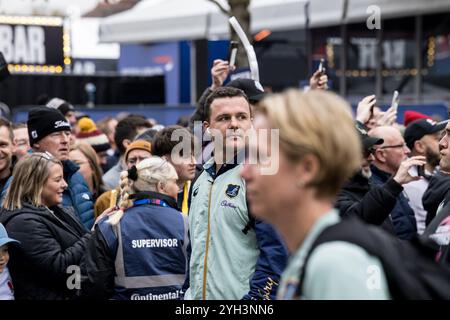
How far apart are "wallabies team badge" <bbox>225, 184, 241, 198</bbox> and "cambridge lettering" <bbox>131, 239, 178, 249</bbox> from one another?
802mm

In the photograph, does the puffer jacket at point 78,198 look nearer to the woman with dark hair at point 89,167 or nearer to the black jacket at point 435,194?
the woman with dark hair at point 89,167

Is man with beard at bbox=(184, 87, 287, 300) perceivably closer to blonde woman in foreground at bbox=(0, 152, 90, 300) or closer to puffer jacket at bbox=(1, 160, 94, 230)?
blonde woman in foreground at bbox=(0, 152, 90, 300)

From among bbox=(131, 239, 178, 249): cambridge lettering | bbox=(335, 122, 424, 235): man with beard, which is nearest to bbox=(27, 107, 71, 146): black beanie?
bbox=(131, 239, 178, 249): cambridge lettering

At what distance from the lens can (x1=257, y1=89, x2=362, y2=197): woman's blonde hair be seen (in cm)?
214

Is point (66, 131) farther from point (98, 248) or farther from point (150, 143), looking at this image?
point (98, 248)

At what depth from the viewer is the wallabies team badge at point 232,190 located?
3906 mm

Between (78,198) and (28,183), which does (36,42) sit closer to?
(78,198)

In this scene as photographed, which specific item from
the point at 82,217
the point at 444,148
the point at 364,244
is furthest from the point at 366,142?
the point at 364,244

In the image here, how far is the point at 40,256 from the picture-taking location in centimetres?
497

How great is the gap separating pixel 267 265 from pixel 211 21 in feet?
47.2

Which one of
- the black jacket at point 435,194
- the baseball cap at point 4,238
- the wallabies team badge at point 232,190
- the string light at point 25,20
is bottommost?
the baseball cap at point 4,238

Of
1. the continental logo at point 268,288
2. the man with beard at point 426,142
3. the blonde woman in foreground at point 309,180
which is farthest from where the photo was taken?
the man with beard at point 426,142

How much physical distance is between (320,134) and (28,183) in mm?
3437

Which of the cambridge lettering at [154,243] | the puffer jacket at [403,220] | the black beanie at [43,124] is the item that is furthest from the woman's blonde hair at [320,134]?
the black beanie at [43,124]
